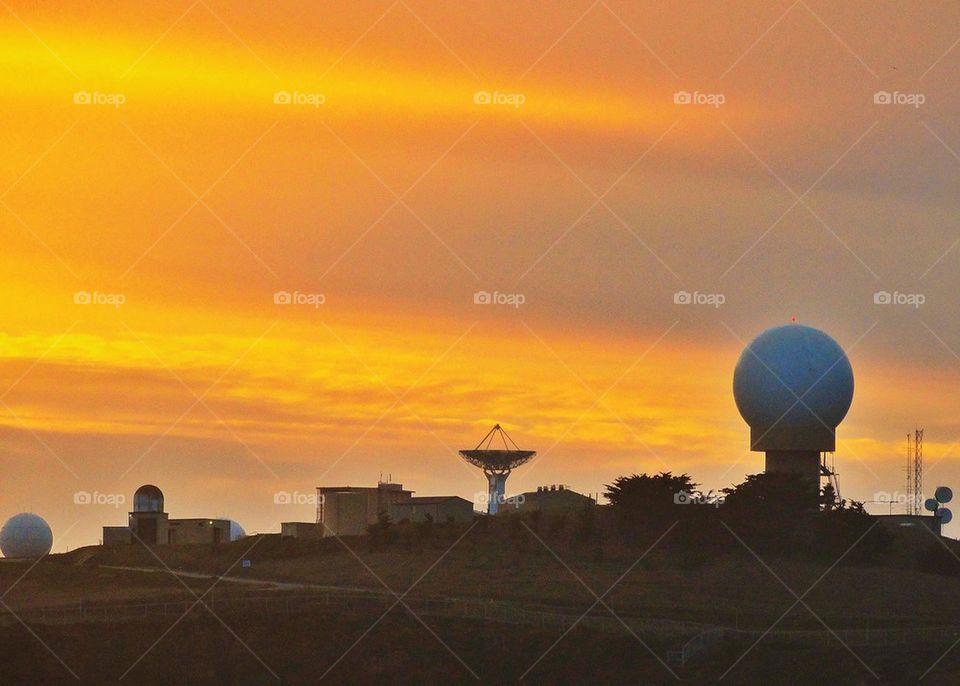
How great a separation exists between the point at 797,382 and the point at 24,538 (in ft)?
182

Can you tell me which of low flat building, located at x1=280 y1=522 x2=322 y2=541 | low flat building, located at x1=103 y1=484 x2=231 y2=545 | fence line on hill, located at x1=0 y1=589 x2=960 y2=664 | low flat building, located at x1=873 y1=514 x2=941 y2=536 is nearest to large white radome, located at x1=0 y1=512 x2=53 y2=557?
low flat building, located at x1=103 y1=484 x2=231 y2=545

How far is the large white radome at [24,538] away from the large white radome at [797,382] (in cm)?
5152

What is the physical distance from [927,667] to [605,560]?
26.8 meters

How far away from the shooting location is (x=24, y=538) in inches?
4678

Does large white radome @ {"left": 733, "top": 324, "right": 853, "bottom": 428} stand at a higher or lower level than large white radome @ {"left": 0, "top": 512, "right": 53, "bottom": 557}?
higher

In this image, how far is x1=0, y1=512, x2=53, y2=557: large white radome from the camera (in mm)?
118438

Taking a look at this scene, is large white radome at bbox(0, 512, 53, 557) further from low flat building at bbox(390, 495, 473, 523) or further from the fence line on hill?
the fence line on hill

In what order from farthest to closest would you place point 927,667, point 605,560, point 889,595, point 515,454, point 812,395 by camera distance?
point 515,454 < point 812,395 < point 605,560 < point 889,595 < point 927,667

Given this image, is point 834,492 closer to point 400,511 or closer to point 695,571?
point 695,571

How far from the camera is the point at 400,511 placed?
106 m

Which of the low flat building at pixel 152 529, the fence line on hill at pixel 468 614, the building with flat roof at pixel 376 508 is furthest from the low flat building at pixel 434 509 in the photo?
the fence line on hill at pixel 468 614

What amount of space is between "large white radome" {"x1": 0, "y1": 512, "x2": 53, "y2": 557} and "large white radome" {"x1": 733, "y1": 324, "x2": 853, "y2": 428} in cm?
5152

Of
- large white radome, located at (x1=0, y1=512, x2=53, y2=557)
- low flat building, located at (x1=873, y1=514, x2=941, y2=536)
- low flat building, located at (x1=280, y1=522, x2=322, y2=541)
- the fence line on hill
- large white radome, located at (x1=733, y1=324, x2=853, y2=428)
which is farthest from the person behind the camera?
large white radome, located at (x1=0, y1=512, x2=53, y2=557)

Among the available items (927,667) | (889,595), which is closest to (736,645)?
(927,667)
